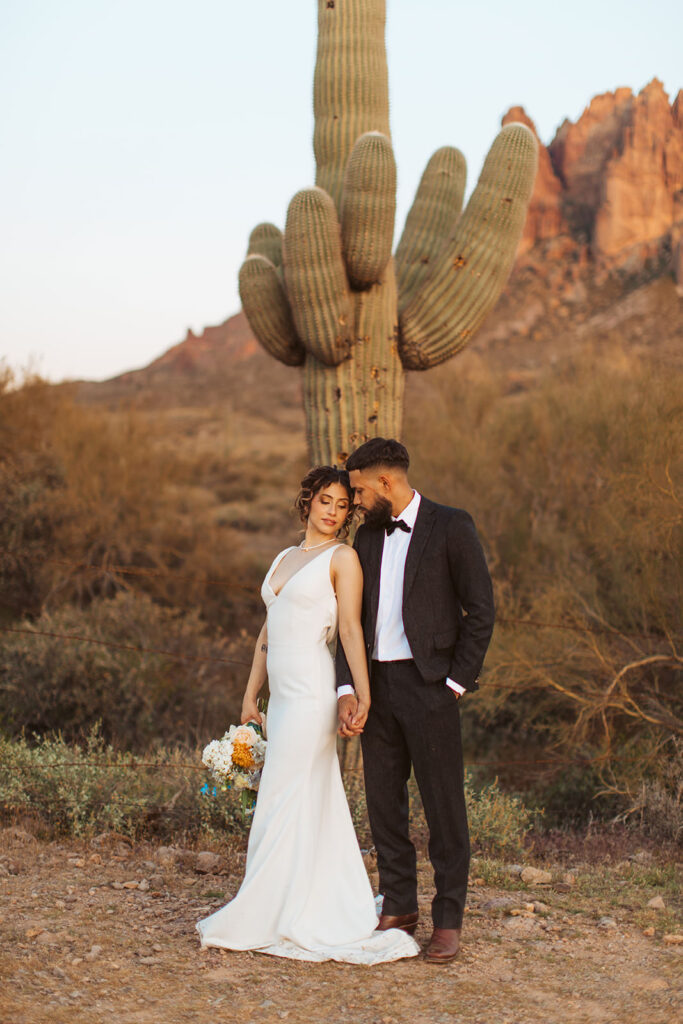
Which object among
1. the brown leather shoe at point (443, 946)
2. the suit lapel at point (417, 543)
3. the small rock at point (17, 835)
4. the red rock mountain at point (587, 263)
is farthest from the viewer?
the red rock mountain at point (587, 263)

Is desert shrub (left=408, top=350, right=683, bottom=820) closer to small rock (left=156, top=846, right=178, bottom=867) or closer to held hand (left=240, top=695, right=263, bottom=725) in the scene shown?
small rock (left=156, top=846, right=178, bottom=867)

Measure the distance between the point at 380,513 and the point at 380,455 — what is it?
0.24m

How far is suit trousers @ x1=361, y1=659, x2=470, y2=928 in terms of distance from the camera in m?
3.88

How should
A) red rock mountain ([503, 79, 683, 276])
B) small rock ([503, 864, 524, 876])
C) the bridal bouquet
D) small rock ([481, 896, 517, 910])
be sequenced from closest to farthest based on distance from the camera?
1. the bridal bouquet
2. small rock ([481, 896, 517, 910])
3. small rock ([503, 864, 524, 876])
4. red rock mountain ([503, 79, 683, 276])

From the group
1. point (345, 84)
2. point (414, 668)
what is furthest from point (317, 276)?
point (414, 668)

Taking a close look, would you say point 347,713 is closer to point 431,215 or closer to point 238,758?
point 238,758

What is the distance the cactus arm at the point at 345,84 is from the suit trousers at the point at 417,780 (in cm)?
438

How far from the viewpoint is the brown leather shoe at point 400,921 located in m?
4.04

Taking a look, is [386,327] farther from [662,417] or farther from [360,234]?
[662,417]

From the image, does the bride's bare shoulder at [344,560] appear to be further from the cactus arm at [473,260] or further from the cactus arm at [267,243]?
the cactus arm at [267,243]

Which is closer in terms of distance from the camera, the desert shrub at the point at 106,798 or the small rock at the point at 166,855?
the small rock at the point at 166,855

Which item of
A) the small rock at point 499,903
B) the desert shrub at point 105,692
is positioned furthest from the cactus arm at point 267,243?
the small rock at point 499,903

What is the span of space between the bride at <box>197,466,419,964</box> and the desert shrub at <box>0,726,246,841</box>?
1618 mm

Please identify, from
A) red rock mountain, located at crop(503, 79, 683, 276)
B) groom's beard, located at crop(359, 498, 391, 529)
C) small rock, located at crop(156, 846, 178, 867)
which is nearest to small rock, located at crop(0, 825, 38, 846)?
small rock, located at crop(156, 846, 178, 867)
